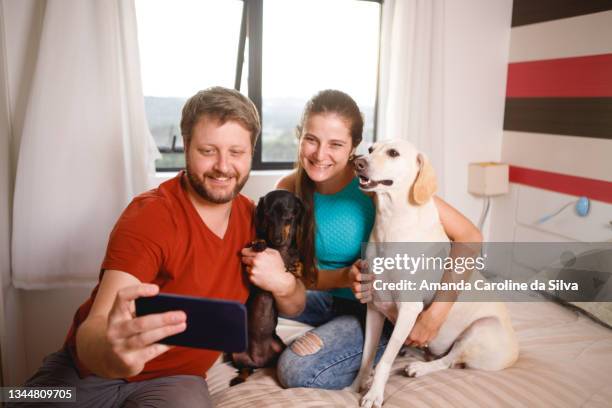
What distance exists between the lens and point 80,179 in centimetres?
238

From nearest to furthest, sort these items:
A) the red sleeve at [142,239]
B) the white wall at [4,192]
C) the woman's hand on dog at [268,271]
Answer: the red sleeve at [142,239]
the woman's hand on dog at [268,271]
the white wall at [4,192]

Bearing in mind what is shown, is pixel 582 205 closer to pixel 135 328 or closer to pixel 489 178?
pixel 489 178

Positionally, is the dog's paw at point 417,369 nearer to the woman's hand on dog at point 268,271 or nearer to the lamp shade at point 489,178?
the woman's hand on dog at point 268,271

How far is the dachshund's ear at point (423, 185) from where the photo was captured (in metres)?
1.60

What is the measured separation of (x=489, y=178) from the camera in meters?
3.38

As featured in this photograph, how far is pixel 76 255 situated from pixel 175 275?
1268 millimetres

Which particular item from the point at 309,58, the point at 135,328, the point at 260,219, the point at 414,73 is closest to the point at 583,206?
the point at 414,73

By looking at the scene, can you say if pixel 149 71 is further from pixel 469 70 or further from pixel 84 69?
pixel 469 70

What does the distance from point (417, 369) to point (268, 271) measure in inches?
25.8

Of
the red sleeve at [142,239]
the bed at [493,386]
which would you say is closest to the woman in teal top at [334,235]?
the bed at [493,386]

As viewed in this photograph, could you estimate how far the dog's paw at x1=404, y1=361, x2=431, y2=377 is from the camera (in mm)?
1682

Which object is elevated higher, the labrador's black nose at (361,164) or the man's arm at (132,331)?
the labrador's black nose at (361,164)

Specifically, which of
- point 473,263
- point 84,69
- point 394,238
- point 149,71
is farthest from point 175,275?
point 149,71

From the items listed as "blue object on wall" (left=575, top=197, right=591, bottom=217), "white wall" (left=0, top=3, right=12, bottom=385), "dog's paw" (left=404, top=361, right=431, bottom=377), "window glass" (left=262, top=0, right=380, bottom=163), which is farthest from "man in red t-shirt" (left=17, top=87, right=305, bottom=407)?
"blue object on wall" (left=575, top=197, right=591, bottom=217)
